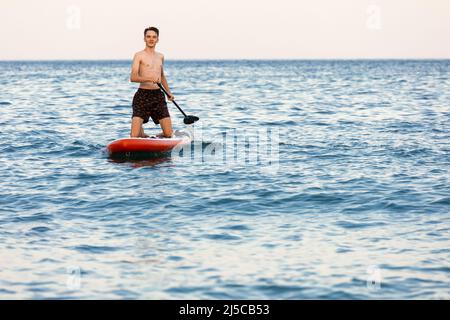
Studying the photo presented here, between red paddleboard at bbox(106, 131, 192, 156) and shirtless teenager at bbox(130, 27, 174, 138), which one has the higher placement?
shirtless teenager at bbox(130, 27, 174, 138)

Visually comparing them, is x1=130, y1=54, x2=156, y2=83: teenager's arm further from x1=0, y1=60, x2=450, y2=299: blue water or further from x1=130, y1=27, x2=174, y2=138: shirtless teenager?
x1=0, y1=60, x2=450, y2=299: blue water

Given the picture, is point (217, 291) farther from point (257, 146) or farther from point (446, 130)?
point (446, 130)

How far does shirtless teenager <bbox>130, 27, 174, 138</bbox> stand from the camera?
1349 cm

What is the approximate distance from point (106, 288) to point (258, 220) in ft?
10.1

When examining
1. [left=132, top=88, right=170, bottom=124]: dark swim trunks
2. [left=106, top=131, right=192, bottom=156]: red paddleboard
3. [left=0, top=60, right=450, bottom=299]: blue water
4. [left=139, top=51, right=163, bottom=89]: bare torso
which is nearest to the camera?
[left=0, top=60, right=450, bottom=299]: blue water

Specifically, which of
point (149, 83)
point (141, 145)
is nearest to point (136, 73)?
point (149, 83)
